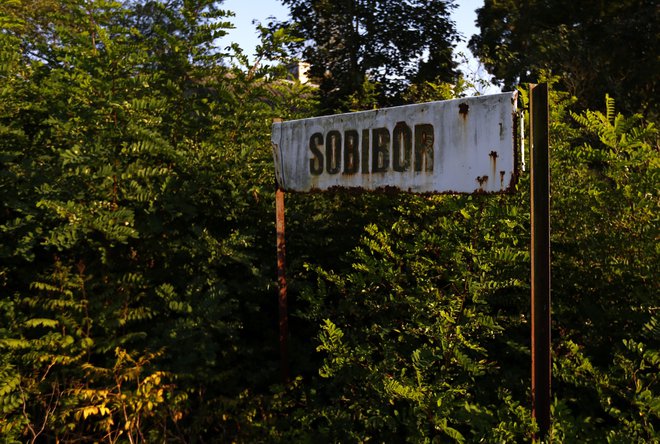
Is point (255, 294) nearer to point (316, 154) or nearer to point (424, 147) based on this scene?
point (316, 154)

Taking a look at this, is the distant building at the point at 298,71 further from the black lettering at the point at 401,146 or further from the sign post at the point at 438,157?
the black lettering at the point at 401,146

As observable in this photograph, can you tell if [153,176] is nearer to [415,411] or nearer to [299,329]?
[299,329]

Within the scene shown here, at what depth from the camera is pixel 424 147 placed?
2396 mm

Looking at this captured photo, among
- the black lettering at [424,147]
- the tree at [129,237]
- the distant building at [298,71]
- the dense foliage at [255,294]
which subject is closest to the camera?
the black lettering at [424,147]

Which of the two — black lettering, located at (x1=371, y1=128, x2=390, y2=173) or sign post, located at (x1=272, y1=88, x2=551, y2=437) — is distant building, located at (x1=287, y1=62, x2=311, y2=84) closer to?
sign post, located at (x1=272, y1=88, x2=551, y2=437)

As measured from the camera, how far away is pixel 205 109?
369cm

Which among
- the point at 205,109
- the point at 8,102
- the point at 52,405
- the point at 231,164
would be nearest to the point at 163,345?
the point at 52,405

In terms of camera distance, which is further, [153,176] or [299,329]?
[299,329]

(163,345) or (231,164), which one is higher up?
(231,164)

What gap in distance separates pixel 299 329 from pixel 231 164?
117 cm

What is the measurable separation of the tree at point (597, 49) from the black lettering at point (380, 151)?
11523 mm

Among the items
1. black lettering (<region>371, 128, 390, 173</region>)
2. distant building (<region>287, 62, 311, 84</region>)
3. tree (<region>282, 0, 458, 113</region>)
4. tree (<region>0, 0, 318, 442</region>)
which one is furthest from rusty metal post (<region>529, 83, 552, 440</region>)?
tree (<region>282, 0, 458, 113</region>)

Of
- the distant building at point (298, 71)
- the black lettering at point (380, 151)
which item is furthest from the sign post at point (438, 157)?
the distant building at point (298, 71)

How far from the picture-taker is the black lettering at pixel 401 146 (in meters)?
2.46
